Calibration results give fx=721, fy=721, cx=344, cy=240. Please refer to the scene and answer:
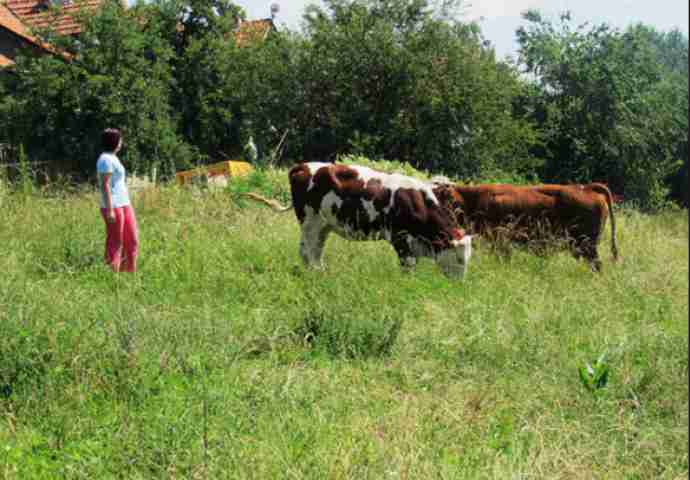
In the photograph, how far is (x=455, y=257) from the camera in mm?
6875

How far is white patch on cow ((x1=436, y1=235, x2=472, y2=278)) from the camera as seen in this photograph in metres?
6.80

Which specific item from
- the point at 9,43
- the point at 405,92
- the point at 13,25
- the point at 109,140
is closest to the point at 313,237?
the point at 109,140

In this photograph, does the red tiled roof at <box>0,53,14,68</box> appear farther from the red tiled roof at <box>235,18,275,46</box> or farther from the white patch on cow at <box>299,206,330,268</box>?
the white patch on cow at <box>299,206,330,268</box>

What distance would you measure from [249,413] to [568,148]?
73.1 ft

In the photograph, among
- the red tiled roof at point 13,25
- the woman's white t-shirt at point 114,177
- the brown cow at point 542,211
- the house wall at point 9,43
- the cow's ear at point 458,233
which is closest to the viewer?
the woman's white t-shirt at point 114,177

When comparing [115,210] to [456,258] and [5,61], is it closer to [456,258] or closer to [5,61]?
[456,258]

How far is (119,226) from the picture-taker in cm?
671

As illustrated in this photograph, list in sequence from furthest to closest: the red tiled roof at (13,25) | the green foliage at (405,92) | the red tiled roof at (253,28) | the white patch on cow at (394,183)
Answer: the red tiled roof at (253,28) → the red tiled roof at (13,25) → the green foliage at (405,92) → the white patch on cow at (394,183)

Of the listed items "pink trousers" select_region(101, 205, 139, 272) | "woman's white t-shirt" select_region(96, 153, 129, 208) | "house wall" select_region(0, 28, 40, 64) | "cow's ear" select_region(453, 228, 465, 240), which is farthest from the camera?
"house wall" select_region(0, 28, 40, 64)

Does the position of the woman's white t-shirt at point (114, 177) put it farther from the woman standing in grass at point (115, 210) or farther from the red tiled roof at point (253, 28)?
the red tiled roof at point (253, 28)

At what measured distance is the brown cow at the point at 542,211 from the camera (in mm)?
7980

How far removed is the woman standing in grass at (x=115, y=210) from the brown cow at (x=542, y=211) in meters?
3.38

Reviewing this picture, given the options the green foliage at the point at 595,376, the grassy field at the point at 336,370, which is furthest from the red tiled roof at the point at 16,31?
the green foliage at the point at 595,376

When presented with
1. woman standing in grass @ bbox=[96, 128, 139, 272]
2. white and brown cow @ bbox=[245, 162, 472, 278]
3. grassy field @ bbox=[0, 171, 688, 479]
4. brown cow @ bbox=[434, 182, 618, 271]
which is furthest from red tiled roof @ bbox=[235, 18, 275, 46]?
grassy field @ bbox=[0, 171, 688, 479]
